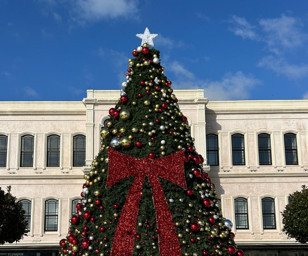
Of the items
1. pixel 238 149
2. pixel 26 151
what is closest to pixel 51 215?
pixel 26 151

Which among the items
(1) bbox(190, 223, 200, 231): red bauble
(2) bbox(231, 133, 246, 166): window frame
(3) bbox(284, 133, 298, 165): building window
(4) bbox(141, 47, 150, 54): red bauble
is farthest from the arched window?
(1) bbox(190, 223, 200, 231): red bauble

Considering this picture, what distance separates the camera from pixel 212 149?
975 inches

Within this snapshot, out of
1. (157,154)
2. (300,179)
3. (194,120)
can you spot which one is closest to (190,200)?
(157,154)

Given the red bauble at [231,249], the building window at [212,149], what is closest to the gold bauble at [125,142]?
the red bauble at [231,249]

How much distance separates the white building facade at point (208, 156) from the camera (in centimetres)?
2366

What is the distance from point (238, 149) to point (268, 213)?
3.50m

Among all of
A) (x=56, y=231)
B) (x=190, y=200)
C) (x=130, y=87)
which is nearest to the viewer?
(x=190, y=200)

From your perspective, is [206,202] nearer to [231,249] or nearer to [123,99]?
[231,249]

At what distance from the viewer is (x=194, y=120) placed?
939 inches

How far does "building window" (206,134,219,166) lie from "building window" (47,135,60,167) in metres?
7.61

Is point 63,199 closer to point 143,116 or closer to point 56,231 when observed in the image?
point 56,231

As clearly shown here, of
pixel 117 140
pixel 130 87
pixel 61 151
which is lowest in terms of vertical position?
pixel 117 140

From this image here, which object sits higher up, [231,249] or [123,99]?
[123,99]

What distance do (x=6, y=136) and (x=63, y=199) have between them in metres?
4.38
